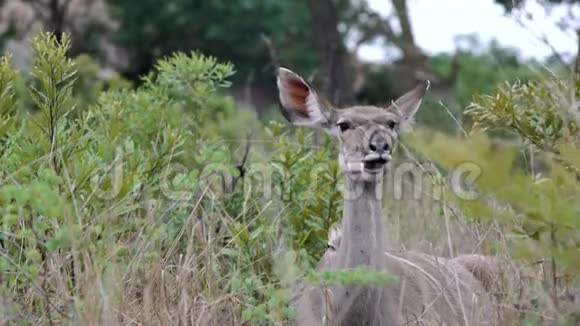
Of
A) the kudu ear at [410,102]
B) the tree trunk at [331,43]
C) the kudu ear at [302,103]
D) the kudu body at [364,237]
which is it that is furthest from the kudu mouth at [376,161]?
the tree trunk at [331,43]

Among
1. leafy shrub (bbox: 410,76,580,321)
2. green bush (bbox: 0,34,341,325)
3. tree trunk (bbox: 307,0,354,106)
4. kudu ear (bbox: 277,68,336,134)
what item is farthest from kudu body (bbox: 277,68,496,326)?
tree trunk (bbox: 307,0,354,106)

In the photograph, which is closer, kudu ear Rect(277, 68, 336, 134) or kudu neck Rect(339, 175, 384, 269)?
kudu neck Rect(339, 175, 384, 269)

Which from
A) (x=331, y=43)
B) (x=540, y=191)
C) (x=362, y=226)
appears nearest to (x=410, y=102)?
(x=362, y=226)

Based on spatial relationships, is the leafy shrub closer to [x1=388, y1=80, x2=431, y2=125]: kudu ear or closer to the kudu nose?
the kudu nose

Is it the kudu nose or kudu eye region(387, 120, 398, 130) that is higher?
kudu eye region(387, 120, 398, 130)

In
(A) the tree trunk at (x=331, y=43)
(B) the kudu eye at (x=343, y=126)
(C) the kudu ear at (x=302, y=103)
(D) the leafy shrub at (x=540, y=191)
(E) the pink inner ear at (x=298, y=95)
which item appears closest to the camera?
(D) the leafy shrub at (x=540, y=191)

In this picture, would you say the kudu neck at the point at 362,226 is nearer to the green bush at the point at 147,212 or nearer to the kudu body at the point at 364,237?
the kudu body at the point at 364,237

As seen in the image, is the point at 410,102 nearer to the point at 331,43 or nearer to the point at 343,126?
the point at 343,126

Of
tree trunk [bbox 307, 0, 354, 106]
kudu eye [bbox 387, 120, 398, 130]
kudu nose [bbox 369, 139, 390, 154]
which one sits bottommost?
kudu nose [bbox 369, 139, 390, 154]

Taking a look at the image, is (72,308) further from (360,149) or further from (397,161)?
(397,161)

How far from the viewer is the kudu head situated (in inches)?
215

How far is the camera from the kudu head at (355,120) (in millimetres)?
5449

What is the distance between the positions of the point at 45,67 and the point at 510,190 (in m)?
2.77

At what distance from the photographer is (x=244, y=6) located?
25.1m
